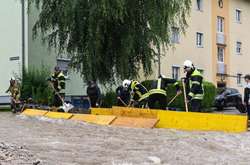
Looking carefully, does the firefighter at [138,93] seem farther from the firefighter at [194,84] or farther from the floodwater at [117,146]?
the floodwater at [117,146]

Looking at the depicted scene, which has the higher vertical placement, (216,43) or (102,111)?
(216,43)

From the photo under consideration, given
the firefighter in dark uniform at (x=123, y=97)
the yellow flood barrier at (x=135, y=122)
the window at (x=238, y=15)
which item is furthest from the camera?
the window at (x=238, y=15)

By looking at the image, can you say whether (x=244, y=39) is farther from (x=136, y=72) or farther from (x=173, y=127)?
(x=173, y=127)

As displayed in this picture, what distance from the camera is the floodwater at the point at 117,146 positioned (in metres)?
8.99

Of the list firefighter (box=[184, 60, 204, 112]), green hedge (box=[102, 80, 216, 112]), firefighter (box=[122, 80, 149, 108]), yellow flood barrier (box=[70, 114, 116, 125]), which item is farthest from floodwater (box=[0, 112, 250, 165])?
green hedge (box=[102, 80, 216, 112])

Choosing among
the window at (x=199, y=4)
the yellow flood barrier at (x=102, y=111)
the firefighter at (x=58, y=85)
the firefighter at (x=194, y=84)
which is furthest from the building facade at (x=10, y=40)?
the firefighter at (x=194, y=84)

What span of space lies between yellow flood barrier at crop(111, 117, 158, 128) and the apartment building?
2279 centimetres

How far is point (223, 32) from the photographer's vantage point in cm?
4425

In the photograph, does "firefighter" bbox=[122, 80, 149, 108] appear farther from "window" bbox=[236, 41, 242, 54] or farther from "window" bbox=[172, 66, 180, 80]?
"window" bbox=[236, 41, 242, 54]

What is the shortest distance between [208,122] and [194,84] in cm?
122

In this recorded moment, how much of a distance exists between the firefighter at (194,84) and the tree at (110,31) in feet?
24.1

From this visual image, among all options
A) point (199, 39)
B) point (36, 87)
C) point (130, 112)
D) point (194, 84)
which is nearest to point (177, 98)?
point (36, 87)

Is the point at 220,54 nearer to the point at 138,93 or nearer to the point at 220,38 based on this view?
the point at 220,38

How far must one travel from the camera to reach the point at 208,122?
14078 millimetres
